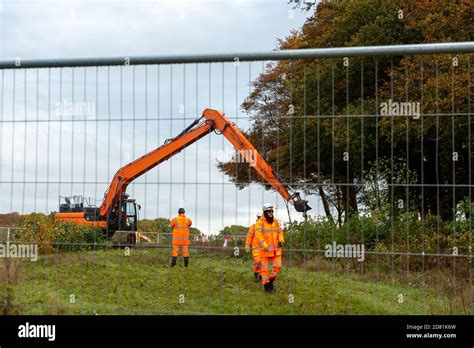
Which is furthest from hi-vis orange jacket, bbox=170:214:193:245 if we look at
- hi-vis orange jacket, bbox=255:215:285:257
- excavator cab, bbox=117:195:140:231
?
hi-vis orange jacket, bbox=255:215:285:257

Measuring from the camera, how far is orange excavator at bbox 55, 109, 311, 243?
1128 cm

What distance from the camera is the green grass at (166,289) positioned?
11.4 metres

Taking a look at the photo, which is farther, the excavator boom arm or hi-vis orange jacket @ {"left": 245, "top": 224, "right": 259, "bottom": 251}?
hi-vis orange jacket @ {"left": 245, "top": 224, "right": 259, "bottom": 251}

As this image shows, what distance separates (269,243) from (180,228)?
7.74ft

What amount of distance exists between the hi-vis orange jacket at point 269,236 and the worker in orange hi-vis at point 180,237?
1.34 meters

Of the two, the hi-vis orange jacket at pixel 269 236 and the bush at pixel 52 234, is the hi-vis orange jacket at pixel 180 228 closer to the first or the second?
the bush at pixel 52 234

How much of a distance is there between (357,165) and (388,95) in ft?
7.97
